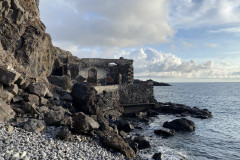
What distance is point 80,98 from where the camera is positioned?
906 inches

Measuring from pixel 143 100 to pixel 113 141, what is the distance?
28798mm

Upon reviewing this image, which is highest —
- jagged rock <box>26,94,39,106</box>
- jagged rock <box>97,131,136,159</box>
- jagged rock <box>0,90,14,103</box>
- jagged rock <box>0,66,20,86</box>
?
jagged rock <box>0,66,20,86</box>

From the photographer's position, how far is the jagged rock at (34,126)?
37.9ft

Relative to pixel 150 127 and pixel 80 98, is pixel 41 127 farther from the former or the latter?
pixel 150 127

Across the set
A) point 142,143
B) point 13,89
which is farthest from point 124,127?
point 13,89

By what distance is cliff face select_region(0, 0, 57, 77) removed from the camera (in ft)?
64.5

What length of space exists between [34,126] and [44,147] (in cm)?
245

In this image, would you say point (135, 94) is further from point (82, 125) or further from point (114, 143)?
point (82, 125)

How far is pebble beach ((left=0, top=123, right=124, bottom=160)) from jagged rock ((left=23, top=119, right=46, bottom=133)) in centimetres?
31

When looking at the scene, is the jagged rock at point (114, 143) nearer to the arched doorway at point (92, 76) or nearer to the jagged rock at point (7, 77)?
the jagged rock at point (7, 77)

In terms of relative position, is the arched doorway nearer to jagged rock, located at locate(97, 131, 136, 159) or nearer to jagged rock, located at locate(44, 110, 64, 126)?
jagged rock, located at locate(44, 110, 64, 126)

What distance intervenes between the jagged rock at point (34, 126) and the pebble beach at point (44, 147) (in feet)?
1.03

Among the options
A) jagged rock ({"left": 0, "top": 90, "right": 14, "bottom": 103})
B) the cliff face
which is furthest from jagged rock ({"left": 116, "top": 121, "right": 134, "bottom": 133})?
jagged rock ({"left": 0, "top": 90, "right": 14, "bottom": 103})

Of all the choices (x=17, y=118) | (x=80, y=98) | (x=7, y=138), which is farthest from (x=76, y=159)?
(x=80, y=98)
